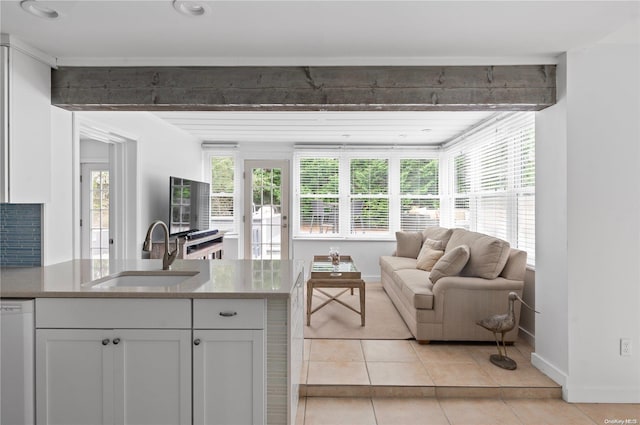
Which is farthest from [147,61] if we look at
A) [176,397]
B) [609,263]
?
[609,263]

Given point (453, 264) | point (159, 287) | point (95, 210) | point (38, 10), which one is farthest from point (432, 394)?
point (95, 210)

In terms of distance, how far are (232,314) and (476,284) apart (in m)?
2.25

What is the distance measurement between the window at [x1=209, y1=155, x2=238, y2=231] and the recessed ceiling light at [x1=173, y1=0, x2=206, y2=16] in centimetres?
408

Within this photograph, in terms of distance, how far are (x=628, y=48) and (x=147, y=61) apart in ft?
10.6

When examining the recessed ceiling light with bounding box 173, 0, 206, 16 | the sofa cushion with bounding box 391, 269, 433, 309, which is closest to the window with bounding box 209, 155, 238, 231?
the sofa cushion with bounding box 391, 269, 433, 309

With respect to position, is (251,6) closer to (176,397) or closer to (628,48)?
(176,397)

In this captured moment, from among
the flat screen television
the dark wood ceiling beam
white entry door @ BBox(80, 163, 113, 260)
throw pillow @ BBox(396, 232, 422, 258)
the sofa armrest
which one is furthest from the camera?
throw pillow @ BBox(396, 232, 422, 258)

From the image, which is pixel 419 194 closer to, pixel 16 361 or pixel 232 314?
pixel 232 314

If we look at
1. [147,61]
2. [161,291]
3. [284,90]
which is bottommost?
[161,291]

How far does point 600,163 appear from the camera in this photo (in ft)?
7.47

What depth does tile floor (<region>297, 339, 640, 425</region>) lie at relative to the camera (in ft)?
7.01

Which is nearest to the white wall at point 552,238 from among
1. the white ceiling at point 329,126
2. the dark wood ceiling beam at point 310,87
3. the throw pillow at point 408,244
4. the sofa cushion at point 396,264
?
the dark wood ceiling beam at point 310,87

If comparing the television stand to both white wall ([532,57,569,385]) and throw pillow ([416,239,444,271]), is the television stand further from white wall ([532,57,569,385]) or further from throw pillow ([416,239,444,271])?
white wall ([532,57,569,385])

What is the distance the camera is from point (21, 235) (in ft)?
7.74
